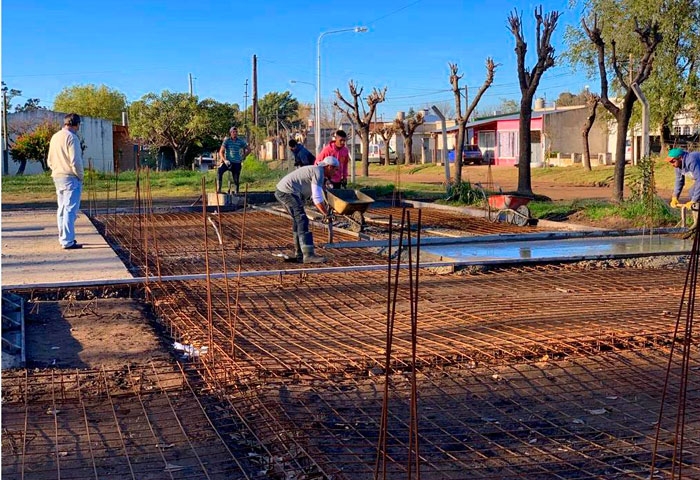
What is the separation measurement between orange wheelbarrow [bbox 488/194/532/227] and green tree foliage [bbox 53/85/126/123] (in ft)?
150

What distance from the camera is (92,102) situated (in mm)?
55844

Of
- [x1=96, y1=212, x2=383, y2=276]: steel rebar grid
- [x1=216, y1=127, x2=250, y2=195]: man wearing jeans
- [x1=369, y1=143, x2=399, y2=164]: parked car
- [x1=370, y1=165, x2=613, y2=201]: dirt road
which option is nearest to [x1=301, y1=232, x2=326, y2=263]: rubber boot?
[x1=96, y1=212, x2=383, y2=276]: steel rebar grid

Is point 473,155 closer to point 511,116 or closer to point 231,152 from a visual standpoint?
point 511,116

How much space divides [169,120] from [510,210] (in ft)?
87.5

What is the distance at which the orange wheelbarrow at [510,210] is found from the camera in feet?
44.2

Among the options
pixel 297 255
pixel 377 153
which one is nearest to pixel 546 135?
pixel 377 153

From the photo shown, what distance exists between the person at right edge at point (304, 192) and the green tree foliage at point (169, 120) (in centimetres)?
2953

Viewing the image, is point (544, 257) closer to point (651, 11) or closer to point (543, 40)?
point (543, 40)

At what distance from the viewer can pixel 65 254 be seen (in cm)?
957

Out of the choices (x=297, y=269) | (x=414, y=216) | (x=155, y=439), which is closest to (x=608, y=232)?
(x=414, y=216)

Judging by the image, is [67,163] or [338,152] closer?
[67,163]

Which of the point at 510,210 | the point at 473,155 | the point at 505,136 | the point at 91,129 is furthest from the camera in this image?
the point at 505,136

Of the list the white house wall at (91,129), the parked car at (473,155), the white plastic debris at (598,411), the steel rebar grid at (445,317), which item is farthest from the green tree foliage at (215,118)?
the white plastic debris at (598,411)

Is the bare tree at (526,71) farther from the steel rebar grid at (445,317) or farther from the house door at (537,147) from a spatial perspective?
the house door at (537,147)
